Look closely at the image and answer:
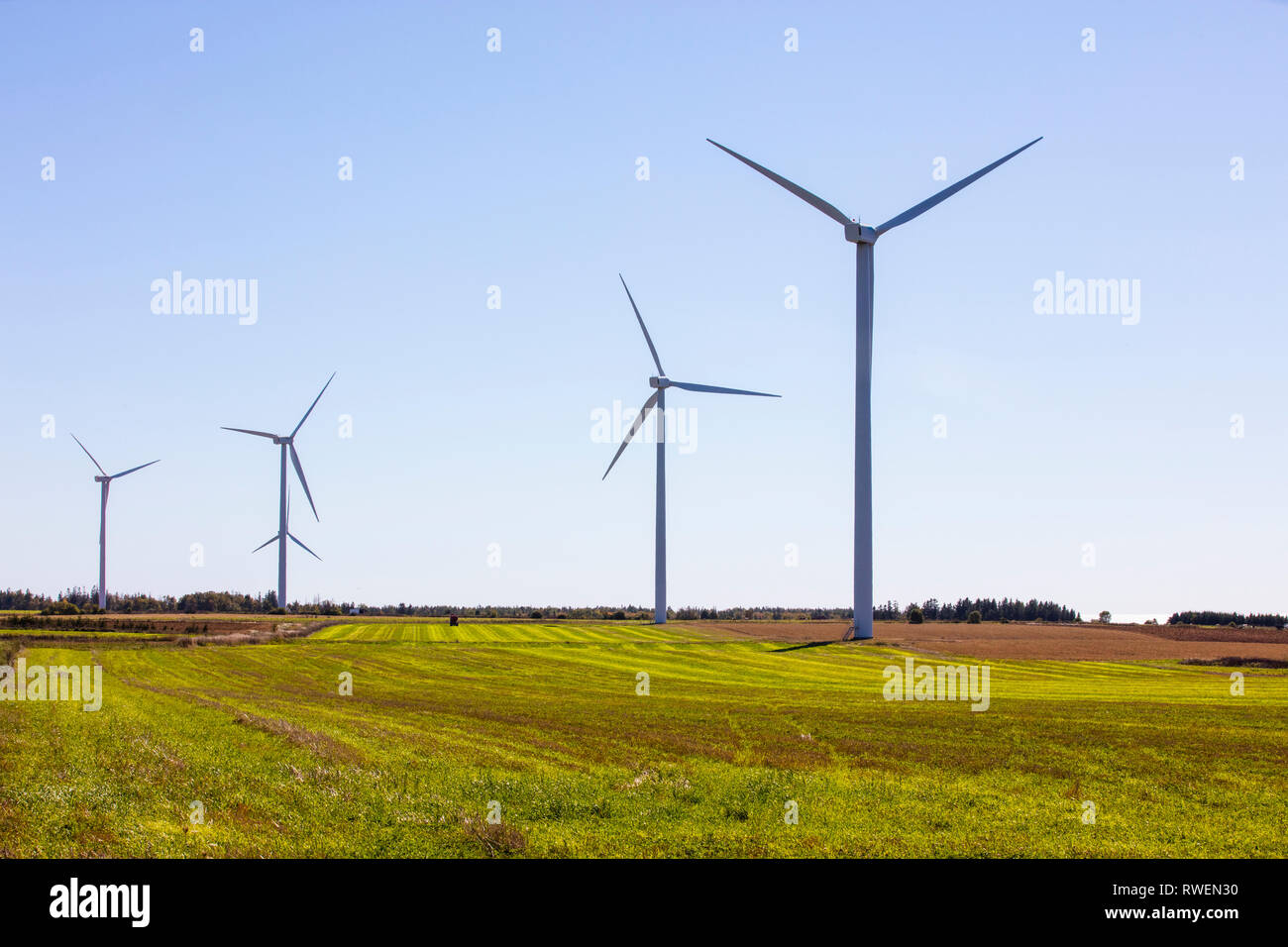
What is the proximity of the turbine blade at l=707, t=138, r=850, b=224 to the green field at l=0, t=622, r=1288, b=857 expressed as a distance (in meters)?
37.2

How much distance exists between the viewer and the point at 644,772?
25031 millimetres

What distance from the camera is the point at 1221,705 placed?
139 ft

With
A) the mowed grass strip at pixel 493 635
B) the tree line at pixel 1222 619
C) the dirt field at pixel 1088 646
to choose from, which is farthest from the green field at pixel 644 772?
the tree line at pixel 1222 619

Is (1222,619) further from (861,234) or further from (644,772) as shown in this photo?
(644,772)

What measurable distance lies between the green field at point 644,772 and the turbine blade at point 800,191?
3725cm

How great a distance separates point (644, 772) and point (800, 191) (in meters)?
59.1

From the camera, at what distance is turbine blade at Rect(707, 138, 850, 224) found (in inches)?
2825

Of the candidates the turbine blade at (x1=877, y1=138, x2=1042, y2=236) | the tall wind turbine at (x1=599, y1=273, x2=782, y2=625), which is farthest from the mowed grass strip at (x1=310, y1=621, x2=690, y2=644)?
the turbine blade at (x1=877, y1=138, x2=1042, y2=236)

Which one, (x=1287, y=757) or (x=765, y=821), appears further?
(x=1287, y=757)

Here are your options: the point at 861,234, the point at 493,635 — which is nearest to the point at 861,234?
the point at 861,234

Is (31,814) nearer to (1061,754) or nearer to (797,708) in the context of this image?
(1061,754)
